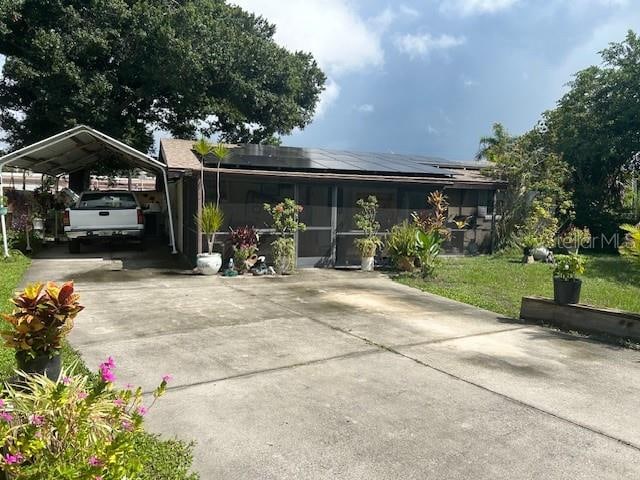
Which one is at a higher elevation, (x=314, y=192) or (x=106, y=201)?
(x=314, y=192)

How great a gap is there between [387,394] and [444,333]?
2265 mm

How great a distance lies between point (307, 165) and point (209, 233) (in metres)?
2.99

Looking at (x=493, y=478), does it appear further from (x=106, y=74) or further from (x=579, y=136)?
(x=106, y=74)

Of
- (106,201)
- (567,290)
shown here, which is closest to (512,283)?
(567,290)

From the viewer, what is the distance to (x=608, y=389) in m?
4.38

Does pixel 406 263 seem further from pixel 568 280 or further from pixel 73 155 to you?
→ pixel 73 155

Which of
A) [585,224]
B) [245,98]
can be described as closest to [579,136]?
[585,224]

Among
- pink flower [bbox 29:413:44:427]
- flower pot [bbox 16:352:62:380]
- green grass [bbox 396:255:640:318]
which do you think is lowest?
green grass [bbox 396:255:640:318]

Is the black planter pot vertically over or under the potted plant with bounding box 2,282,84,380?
under

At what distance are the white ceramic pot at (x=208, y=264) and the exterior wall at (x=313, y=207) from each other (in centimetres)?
75

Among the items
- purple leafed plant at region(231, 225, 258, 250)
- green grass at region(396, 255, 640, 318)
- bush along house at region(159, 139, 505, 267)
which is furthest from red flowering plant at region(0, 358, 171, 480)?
bush along house at region(159, 139, 505, 267)

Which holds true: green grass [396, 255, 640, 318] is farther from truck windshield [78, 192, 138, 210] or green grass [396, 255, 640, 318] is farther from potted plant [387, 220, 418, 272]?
truck windshield [78, 192, 138, 210]

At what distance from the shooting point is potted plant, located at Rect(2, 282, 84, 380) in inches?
104

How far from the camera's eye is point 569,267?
262 inches
